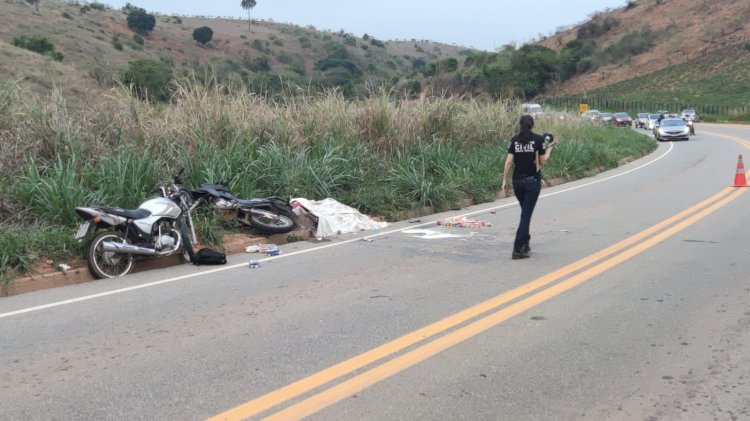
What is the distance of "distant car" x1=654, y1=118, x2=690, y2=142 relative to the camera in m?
38.6

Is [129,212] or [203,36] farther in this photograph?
[203,36]

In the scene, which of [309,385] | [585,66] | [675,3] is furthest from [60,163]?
[675,3]

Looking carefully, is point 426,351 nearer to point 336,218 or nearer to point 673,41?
point 336,218

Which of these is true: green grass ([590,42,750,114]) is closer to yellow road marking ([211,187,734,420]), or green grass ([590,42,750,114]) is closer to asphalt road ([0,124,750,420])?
asphalt road ([0,124,750,420])

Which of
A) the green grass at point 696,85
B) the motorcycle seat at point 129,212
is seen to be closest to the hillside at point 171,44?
the motorcycle seat at point 129,212

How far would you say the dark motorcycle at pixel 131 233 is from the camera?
7805 millimetres

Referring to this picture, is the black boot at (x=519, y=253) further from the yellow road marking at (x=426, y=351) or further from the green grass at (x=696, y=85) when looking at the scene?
the green grass at (x=696, y=85)

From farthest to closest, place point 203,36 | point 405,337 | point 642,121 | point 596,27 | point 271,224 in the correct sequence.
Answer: point 596,27 → point 203,36 → point 642,121 → point 271,224 → point 405,337

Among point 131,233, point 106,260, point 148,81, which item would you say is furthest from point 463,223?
point 148,81

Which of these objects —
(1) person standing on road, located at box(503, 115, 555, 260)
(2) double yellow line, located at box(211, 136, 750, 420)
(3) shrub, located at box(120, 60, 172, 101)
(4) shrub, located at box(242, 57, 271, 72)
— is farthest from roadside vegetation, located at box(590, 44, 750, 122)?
(2) double yellow line, located at box(211, 136, 750, 420)

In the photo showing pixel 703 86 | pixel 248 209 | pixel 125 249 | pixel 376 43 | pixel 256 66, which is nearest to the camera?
pixel 125 249

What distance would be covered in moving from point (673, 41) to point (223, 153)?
315 ft

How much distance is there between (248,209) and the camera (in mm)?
10109

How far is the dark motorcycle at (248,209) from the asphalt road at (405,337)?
91 centimetres
